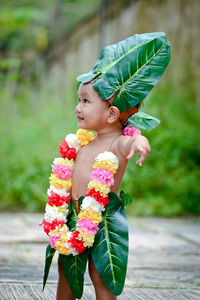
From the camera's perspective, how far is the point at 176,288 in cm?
284

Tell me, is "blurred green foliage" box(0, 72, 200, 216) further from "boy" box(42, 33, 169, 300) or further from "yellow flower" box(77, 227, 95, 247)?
"yellow flower" box(77, 227, 95, 247)

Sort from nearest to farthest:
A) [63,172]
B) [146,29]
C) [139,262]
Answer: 1. [63,172]
2. [139,262]
3. [146,29]

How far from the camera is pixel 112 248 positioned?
2.08 m

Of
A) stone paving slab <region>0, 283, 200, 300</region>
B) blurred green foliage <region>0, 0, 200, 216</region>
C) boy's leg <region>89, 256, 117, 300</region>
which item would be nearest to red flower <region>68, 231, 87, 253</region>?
boy's leg <region>89, 256, 117, 300</region>

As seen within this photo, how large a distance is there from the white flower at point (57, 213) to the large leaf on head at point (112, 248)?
0.65 feet

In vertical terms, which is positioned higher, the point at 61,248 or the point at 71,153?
the point at 71,153

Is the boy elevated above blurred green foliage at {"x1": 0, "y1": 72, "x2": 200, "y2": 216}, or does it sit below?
above

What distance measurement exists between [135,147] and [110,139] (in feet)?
0.88

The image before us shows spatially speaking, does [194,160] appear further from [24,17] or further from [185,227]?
[24,17]

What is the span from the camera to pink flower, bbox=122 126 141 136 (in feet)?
7.29

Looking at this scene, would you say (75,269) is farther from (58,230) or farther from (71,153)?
(71,153)

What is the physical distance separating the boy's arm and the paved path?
95 cm

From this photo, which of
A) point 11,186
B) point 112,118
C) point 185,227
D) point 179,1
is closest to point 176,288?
point 112,118

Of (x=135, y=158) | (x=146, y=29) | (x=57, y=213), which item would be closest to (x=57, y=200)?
(x=57, y=213)
